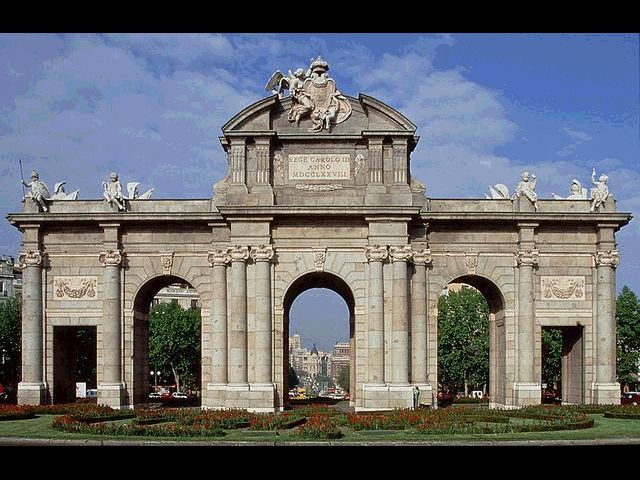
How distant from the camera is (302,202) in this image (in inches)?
1549

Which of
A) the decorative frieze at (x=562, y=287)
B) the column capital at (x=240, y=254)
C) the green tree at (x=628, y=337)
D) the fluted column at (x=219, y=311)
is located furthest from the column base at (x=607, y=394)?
the green tree at (x=628, y=337)

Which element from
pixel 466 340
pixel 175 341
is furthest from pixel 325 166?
pixel 175 341

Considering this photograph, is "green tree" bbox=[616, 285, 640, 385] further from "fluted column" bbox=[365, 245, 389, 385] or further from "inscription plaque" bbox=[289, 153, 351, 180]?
"inscription plaque" bbox=[289, 153, 351, 180]

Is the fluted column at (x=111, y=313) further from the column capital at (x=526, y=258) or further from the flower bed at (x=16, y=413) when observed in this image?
the column capital at (x=526, y=258)

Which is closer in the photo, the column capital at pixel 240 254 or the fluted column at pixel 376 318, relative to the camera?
the fluted column at pixel 376 318

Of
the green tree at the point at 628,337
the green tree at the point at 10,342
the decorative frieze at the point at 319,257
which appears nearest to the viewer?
the decorative frieze at the point at 319,257

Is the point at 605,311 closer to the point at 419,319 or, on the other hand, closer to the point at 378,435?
the point at 419,319

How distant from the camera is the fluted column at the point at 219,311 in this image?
3931 cm

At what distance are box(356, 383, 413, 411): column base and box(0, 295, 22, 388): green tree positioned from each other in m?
36.5

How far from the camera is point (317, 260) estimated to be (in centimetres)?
3928

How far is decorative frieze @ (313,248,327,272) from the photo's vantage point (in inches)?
1545

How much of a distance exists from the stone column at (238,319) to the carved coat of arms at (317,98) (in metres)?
6.97
